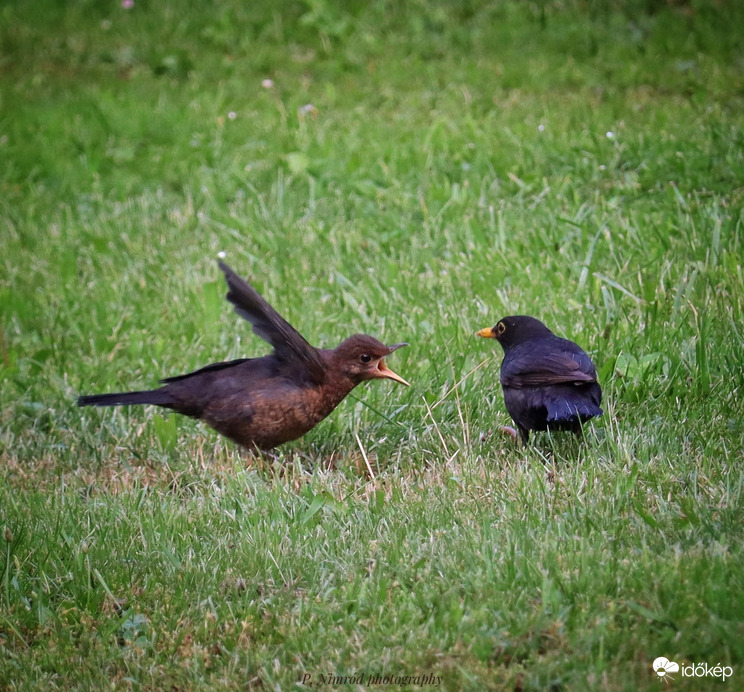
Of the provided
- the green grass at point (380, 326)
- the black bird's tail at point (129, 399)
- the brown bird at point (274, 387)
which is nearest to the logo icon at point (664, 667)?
the green grass at point (380, 326)

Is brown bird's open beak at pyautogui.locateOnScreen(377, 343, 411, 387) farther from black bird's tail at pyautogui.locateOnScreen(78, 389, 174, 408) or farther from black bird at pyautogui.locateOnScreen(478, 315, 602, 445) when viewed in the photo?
black bird's tail at pyautogui.locateOnScreen(78, 389, 174, 408)

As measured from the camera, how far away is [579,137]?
7.57 m

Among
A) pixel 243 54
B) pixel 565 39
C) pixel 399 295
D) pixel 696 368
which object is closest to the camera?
pixel 696 368

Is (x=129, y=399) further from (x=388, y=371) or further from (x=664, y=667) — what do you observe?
(x=664, y=667)

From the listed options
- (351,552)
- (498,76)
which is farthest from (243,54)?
(351,552)

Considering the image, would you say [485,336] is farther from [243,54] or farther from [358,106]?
[243,54]

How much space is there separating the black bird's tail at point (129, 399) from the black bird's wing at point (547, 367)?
165cm

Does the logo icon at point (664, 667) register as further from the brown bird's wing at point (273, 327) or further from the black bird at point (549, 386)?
the brown bird's wing at point (273, 327)

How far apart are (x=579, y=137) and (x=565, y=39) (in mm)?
3082

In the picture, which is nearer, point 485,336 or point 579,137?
point 485,336

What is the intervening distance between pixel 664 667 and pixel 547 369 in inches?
66.5

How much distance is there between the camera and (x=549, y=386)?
13.8ft

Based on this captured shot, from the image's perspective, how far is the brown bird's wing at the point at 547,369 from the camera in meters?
4.14

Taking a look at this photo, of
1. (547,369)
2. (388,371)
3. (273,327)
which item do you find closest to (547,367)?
(547,369)
